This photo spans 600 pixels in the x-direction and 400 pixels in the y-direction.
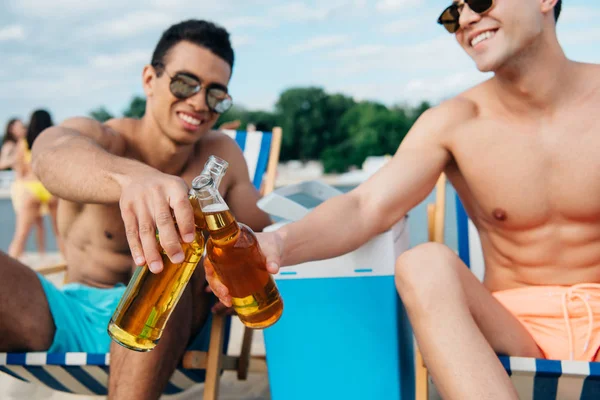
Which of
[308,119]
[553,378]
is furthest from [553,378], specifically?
[308,119]

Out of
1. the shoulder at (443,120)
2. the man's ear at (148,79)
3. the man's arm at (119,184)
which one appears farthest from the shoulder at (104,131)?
the shoulder at (443,120)

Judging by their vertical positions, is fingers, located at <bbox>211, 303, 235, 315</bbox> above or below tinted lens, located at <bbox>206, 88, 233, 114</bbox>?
below

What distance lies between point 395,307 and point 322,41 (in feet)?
239

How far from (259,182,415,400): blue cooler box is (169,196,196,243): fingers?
0.78 m

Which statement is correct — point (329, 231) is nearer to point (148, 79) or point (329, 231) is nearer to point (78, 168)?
point (78, 168)

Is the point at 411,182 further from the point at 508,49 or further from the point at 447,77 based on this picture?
the point at 447,77

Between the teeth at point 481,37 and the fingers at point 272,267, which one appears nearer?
the fingers at point 272,267

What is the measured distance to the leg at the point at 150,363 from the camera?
1.79 metres

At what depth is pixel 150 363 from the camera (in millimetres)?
1812

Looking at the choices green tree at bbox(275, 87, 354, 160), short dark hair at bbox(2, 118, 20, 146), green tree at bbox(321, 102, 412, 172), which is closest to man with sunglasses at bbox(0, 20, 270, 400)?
short dark hair at bbox(2, 118, 20, 146)

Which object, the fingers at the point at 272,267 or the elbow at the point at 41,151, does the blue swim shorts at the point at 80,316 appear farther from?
the fingers at the point at 272,267

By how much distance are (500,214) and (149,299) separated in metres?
1.22

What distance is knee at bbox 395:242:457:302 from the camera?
1.50 meters

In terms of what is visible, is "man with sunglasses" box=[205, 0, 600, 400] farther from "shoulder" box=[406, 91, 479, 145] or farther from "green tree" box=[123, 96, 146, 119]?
"green tree" box=[123, 96, 146, 119]
